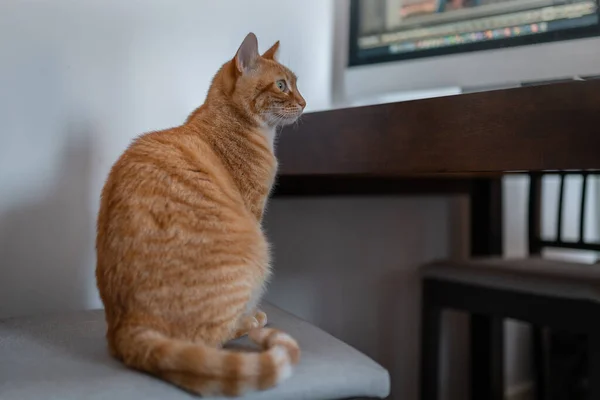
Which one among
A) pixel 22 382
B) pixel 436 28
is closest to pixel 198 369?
pixel 22 382

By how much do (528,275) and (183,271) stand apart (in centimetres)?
84

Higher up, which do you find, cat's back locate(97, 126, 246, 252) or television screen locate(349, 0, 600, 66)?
television screen locate(349, 0, 600, 66)

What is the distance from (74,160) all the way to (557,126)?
818 mm

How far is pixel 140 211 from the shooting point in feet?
2.12

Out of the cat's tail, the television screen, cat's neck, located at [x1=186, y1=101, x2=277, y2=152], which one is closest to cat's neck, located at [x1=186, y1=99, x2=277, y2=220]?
cat's neck, located at [x1=186, y1=101, x2=277, y2=152]

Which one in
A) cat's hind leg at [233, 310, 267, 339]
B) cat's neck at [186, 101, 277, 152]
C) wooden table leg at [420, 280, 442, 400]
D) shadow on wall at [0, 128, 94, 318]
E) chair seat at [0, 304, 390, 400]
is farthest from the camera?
wooden table leg at [420, 280, 442, 400]

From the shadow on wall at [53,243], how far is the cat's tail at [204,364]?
1.59 feet

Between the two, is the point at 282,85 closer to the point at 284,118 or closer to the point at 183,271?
the point at 284,118

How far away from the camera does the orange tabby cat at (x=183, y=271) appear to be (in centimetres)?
57

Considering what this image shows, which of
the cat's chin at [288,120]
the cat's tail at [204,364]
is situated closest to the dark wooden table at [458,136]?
the cat's chin at [288,120]

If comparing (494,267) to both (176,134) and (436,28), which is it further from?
(176,134)

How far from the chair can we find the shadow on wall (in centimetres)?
78

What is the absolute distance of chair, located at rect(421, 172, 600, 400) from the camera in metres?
1.05

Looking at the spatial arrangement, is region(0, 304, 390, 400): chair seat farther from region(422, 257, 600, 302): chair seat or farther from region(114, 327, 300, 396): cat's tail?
region(422, 257, 600, 302): chair seat
